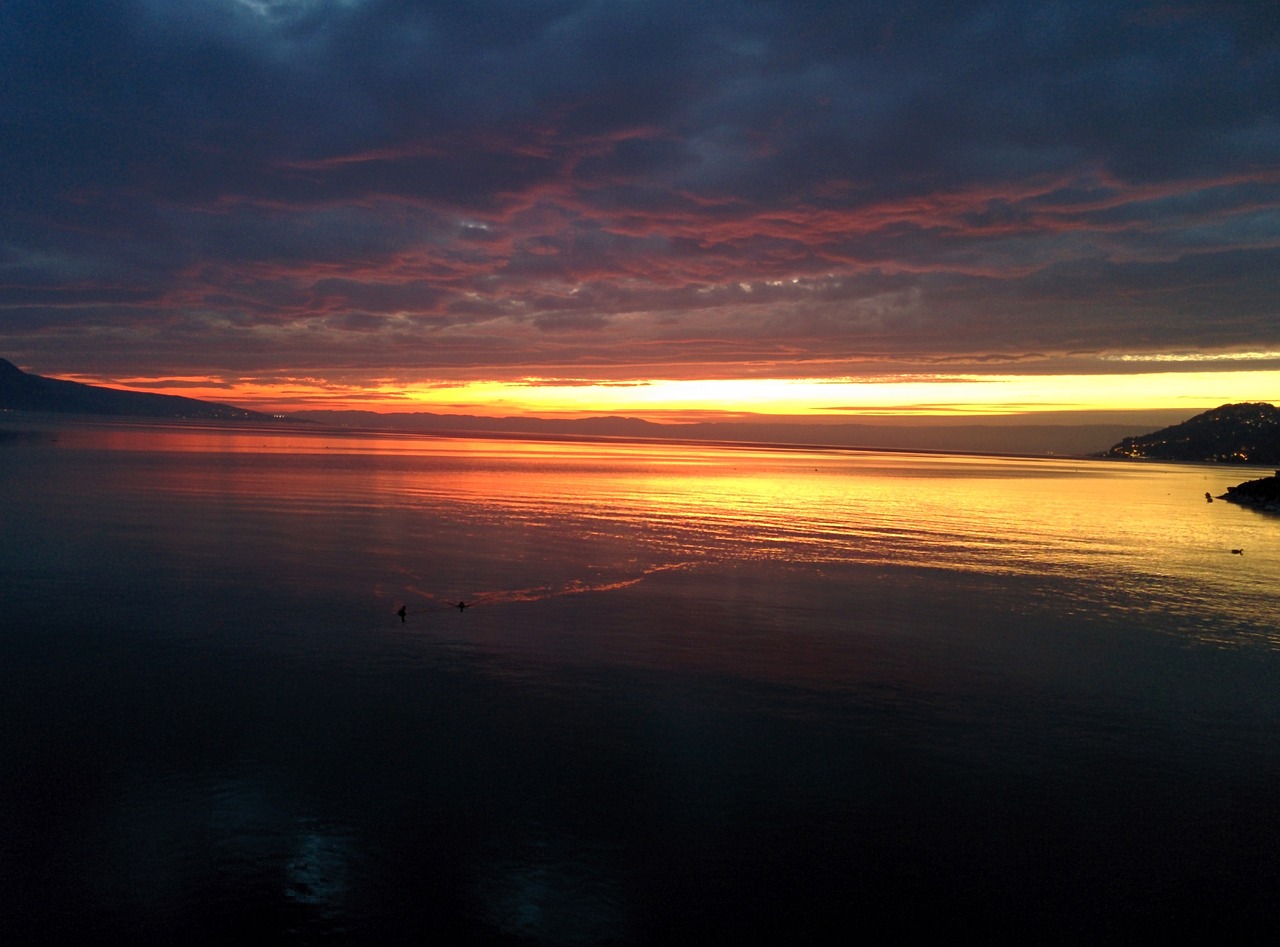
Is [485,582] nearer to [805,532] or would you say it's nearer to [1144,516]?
[805,532]

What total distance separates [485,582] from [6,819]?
17.3 meters

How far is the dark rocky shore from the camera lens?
73.7 m

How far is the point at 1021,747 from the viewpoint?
1566 centimetres

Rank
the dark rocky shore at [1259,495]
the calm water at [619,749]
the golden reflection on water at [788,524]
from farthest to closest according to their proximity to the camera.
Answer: the dark rocky shore at [1259,495], the golden reflection on water at [788,524], the calm water at [619,749]

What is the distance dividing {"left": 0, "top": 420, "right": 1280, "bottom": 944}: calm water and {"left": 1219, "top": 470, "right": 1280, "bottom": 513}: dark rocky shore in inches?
1983

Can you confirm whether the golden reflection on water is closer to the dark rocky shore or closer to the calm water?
the calm water

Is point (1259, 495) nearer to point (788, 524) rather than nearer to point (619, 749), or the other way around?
point (788, 524)

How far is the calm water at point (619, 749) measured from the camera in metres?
10.8

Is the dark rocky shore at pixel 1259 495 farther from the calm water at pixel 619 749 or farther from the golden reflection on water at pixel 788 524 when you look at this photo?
the calm water at pixel 619 749

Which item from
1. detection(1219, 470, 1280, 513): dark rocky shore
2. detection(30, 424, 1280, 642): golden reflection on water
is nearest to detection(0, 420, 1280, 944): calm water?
detection(30, 424, 1280, 642): golden reflection on water

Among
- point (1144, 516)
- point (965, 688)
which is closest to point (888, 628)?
point (965, 688)

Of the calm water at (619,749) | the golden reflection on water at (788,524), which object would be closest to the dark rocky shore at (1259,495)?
the golden reflection on water at (788,524)

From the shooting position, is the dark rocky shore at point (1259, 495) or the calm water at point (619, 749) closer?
the calm water at point (619, 749)

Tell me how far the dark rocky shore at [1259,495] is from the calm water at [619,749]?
5038 centimetres
